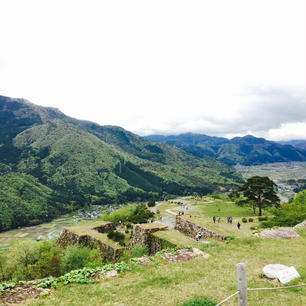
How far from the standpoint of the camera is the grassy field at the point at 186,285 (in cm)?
930

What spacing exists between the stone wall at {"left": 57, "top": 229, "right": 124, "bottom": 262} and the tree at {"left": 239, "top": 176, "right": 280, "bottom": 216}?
3530cm

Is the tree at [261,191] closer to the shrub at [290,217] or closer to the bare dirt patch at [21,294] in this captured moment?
the shrub at [290,217]

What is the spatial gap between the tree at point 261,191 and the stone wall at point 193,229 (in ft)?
85.6

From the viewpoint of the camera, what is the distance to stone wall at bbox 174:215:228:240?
945 inches

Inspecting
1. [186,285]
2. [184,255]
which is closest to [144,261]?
[184,255]

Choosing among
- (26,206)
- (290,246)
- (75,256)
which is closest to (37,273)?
(75,256)

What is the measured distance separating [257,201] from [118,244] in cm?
3541

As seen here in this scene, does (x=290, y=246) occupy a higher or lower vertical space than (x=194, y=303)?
lower

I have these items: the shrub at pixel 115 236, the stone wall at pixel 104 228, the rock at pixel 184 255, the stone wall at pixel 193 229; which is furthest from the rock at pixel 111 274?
the stone wall at pixel 104 228

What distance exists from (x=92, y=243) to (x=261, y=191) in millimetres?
39963

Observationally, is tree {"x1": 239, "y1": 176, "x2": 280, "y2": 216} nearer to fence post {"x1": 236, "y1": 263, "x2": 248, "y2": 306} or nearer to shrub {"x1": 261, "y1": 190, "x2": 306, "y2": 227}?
shrub {"x1": 261, "y1": 190, "x2": 306, "y2": 227}

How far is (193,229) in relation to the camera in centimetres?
2831

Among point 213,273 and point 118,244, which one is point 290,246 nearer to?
point 213,273

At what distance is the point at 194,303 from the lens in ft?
28.3
